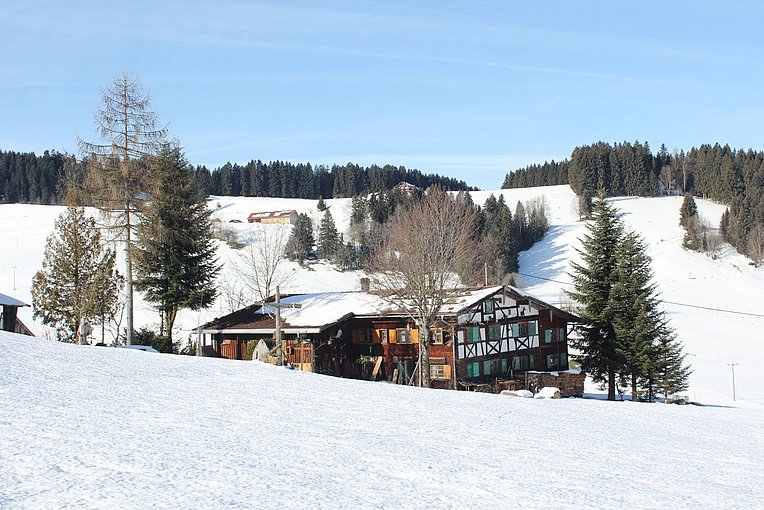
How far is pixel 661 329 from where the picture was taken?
112ft

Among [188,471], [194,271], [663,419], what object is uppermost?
[194,271]

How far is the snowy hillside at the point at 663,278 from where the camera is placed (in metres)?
50.7

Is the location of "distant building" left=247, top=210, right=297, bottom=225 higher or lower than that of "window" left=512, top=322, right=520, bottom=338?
higher

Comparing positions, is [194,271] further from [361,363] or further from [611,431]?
[611,431]

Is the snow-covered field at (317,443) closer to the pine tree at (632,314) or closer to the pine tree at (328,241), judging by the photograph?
the pine tree at (632,314)

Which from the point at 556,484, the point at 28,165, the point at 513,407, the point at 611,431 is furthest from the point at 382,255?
the point at 28,165

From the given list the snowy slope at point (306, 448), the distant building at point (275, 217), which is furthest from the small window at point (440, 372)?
the distant building at point (275, 217)

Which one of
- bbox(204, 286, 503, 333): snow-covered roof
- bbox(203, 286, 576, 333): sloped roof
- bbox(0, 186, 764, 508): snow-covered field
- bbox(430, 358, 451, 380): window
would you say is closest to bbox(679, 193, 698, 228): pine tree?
bbox(203, 286, 576, 333): sloped roof

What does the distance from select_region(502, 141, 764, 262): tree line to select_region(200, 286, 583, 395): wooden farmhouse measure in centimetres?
8792

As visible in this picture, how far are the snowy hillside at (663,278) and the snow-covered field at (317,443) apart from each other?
2103 centimetres

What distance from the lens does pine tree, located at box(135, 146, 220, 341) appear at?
1326 inches

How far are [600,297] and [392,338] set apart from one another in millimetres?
10841

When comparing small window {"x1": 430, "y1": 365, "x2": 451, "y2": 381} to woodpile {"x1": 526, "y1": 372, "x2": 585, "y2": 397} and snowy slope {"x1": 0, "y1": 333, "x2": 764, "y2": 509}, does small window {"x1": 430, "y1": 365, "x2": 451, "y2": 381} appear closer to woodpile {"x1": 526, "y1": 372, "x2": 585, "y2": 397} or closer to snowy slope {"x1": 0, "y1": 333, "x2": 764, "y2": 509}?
woodpile {"x1": 526, "y1": 372, "x2": 585, "y2": 397}

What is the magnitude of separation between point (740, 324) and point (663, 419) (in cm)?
5421
